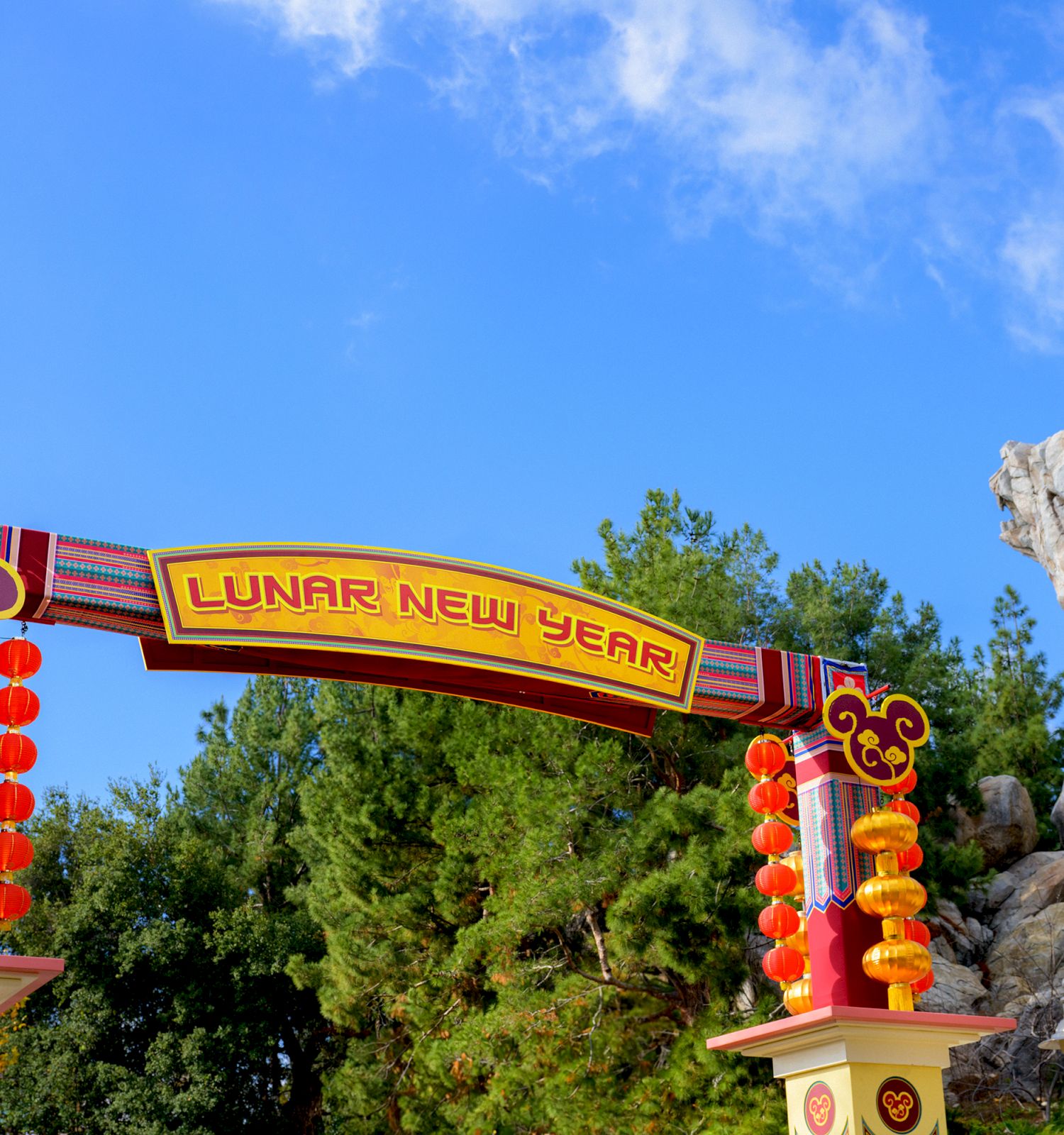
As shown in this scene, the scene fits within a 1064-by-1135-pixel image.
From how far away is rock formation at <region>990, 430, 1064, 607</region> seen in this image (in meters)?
19.4

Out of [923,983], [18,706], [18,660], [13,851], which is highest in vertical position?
[18,660]

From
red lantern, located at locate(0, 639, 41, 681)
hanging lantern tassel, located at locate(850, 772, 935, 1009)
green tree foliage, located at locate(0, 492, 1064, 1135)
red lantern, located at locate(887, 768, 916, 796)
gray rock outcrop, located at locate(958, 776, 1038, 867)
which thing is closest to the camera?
red lantern, located at locate(0, 639, 41, 681)

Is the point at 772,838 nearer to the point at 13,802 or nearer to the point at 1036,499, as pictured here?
the point at 13,802

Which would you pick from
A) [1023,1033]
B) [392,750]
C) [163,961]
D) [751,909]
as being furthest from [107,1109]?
[1023,1033]

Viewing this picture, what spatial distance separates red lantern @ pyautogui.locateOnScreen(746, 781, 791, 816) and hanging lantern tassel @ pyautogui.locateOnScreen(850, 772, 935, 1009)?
42 cm

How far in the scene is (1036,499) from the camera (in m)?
19.9

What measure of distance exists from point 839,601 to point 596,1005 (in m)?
5.48

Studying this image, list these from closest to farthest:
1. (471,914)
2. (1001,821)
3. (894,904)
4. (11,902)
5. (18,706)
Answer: (11,902), (18,706), (894,904), (471,914), (1001,821)

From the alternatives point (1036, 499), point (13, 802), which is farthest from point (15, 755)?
point (1036, 499)

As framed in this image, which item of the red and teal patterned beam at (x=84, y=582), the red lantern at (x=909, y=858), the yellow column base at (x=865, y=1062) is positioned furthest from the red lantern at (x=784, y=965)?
the red and teal patterned beam at (x=84, y=582)

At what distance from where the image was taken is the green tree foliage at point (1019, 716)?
1766 centimetres

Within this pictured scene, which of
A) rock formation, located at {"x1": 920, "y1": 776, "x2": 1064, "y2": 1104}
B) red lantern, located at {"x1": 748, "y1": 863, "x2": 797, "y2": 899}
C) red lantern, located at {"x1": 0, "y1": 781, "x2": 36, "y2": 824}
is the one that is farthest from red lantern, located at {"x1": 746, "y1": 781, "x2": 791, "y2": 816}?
rock formation, located at {"x1": 920, "y1": 776, "x2": 1064, "y2": 1104}

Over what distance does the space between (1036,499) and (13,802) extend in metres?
17.8

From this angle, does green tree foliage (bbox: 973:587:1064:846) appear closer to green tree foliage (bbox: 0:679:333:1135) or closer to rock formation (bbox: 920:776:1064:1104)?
rock formation (bbox: 920:776:1064:1104)
